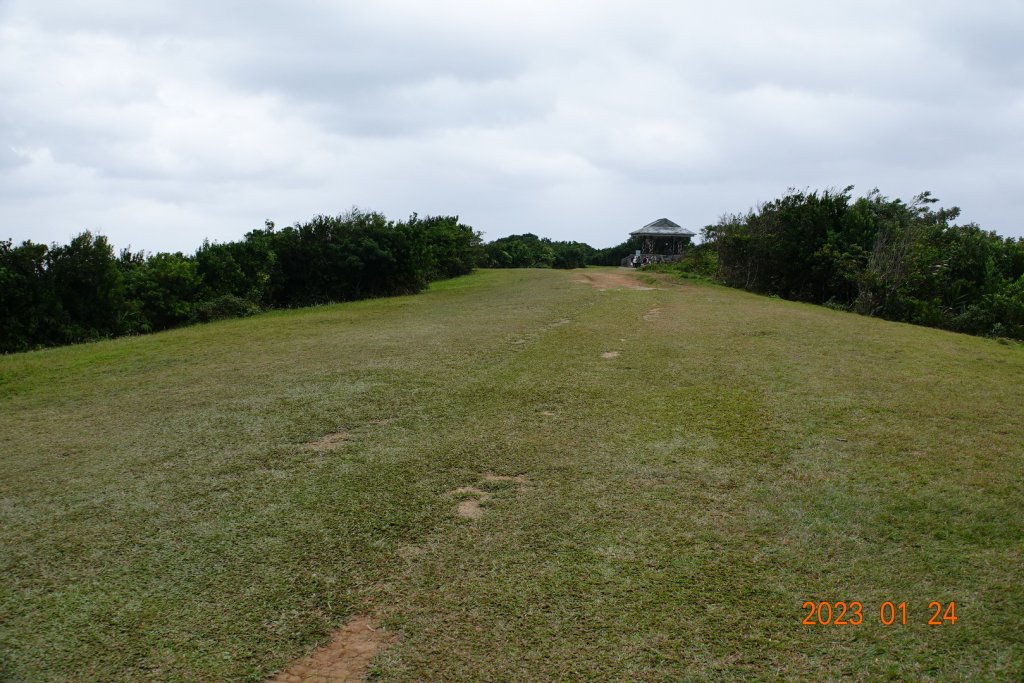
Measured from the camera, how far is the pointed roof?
3881 cm

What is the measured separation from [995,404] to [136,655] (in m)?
7.67

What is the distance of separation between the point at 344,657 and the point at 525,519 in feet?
5.06

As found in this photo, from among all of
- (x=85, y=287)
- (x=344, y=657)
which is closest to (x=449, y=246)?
(x=85, y=287)

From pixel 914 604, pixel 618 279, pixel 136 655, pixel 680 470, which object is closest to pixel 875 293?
pixel 618 279

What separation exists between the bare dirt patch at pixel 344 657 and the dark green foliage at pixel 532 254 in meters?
32.2

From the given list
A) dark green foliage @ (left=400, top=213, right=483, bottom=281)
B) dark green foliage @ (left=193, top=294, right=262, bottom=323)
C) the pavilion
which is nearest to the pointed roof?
the pavilion

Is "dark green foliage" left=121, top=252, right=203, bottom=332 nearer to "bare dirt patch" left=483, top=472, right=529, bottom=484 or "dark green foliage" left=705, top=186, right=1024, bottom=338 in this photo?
"bare dirt patch" left=483, top=472, right=529, bottom=484

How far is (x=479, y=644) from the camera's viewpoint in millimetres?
3027

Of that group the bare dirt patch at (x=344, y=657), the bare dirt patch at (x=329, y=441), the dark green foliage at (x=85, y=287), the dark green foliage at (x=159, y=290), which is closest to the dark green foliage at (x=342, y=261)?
the dark green foliage at (x=159, y=290)

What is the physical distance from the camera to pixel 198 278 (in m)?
15.9

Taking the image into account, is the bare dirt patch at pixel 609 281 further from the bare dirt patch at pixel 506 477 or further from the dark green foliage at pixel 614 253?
the dark green foliage at pixel 614 253

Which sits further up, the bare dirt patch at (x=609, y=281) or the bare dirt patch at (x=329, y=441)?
the bare dirt patch at (x=609, y=281)

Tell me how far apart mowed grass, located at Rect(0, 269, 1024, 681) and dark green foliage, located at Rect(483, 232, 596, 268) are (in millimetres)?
28371

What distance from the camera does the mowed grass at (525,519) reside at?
3.01 meters
